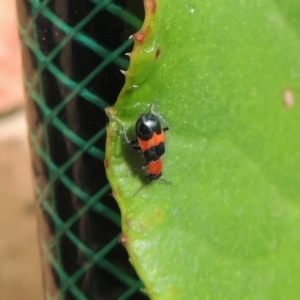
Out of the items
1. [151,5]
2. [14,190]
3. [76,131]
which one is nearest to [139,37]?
[151,5]

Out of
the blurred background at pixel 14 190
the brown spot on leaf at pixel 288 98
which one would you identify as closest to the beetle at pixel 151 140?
the brown spot on leaf at pixel 288 98

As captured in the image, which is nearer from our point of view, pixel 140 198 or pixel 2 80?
pixel 140 198

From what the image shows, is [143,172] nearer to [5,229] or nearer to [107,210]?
[107,210]

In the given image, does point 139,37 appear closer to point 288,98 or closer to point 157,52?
point 157,52

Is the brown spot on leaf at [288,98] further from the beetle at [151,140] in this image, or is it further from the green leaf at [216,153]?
the beetle at [151,140]

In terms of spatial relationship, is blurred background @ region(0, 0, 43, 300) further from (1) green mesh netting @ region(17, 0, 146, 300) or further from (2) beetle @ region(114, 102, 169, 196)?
(2) beetle @ region(114, 102, 169, 196)

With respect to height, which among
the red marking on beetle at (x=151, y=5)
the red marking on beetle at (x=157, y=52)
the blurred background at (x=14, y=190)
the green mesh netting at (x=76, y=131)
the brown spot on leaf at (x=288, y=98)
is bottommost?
the blurred background at (x=14, y=190)

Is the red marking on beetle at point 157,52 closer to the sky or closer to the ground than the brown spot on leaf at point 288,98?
closer to the sky

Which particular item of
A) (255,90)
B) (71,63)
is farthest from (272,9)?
(71,63)
